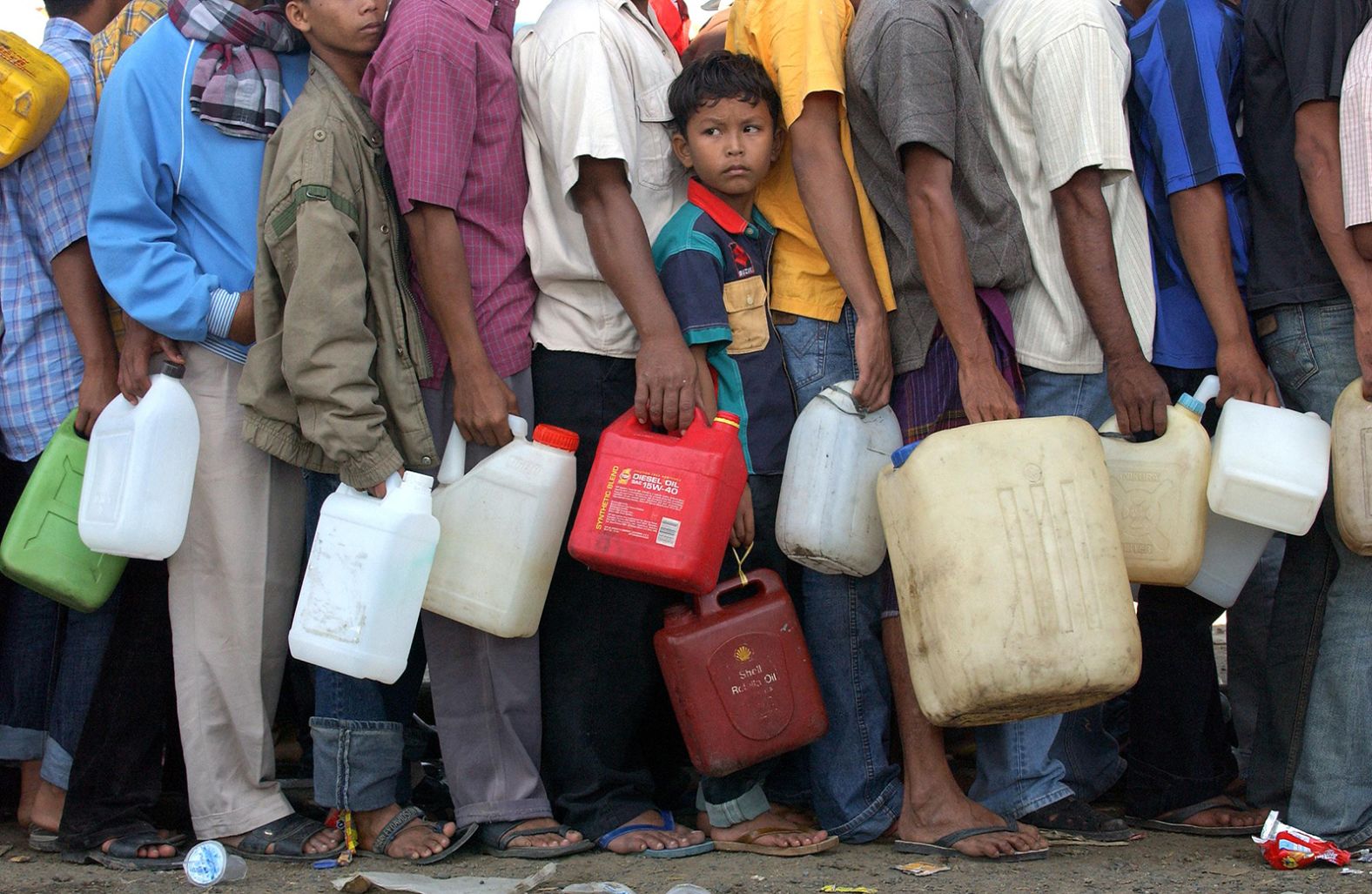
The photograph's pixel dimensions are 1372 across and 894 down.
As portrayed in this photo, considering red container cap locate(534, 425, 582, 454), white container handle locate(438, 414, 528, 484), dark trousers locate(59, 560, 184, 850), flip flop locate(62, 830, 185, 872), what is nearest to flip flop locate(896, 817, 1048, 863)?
red container cap locate(534, 425, 582, 454)

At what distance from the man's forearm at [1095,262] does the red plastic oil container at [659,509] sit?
3.01 feet

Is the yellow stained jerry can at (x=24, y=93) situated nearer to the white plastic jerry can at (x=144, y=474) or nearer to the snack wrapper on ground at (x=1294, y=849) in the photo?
the white plastic jerry can at (x=144, y=474)

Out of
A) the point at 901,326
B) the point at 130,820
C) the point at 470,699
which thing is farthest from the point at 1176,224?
the point at 130,820

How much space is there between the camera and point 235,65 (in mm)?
3094

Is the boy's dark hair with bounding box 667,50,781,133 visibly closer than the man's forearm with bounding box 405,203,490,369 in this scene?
No

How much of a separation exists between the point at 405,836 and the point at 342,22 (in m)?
1.92

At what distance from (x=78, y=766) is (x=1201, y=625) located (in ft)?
9.14

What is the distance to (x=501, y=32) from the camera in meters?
3.18

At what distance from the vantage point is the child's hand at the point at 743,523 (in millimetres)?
3115

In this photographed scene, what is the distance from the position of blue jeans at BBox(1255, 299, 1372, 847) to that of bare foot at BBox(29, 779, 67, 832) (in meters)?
3.00

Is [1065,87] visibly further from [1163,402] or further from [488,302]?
[488,302]

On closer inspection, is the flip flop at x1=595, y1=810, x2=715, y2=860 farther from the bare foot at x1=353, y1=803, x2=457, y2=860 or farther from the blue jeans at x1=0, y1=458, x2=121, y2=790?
the blue jeans at x1=0, y1=458, x2=121, y2=790

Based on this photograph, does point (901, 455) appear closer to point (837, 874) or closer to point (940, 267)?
point (940, 267)

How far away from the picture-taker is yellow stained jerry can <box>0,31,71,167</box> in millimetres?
2959
